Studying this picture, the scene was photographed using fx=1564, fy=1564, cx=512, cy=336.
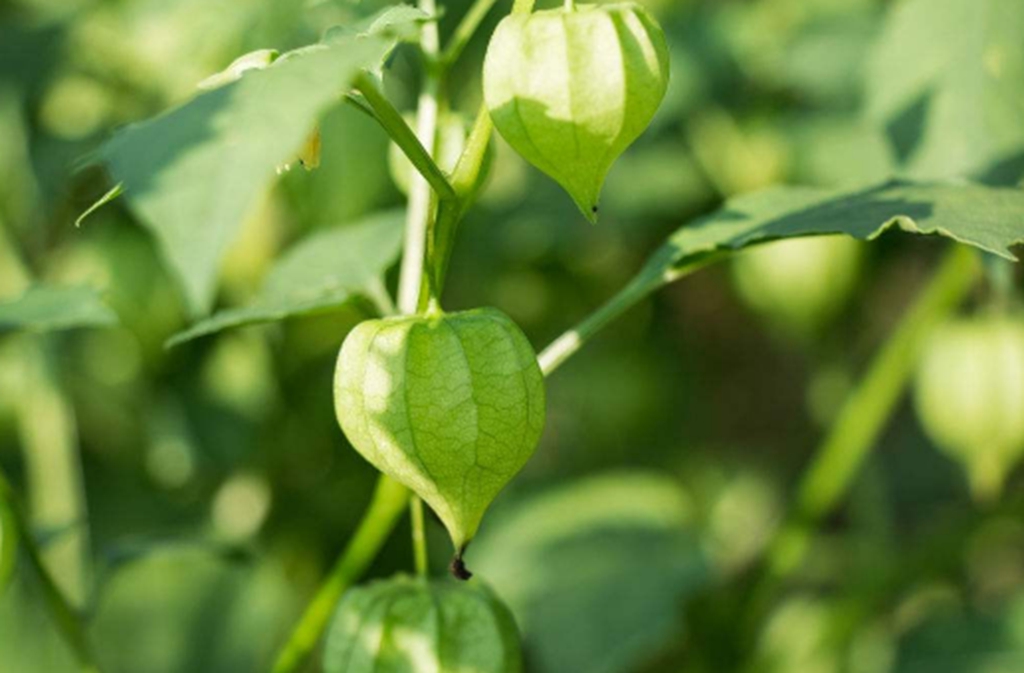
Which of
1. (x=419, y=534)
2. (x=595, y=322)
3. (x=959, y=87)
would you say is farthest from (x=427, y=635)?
(x=959, y=87)

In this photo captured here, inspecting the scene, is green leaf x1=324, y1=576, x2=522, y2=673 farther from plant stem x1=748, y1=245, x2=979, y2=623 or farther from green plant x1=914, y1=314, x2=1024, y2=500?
green plant x1=914, y1=314, x2=1024, y2=500

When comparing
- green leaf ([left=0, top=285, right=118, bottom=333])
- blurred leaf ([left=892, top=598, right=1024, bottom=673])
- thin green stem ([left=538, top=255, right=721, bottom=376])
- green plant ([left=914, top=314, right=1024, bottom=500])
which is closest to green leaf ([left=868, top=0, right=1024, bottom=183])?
thin green stem ([left=538, top=255, right=721, bottom=376])

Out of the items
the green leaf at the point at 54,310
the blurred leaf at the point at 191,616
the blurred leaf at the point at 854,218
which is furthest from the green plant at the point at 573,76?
the blurred leaf at the point at 191,616

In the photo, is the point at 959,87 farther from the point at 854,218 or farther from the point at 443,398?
the point at 443,398

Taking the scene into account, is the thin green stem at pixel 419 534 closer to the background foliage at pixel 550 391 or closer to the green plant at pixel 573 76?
the green plant at pixel 573 76

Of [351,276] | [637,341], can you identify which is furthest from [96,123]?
[351,276]
